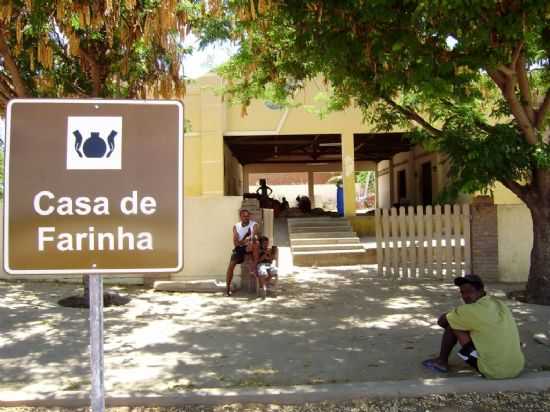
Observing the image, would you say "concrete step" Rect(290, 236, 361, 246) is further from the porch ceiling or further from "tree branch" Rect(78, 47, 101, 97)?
"tree branch" Rect(78, 47, 101, 97)

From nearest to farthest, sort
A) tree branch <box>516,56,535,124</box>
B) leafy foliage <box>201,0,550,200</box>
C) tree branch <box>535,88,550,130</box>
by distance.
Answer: leafy foliage <box>201,0,550,200</box> < tree branch <box>516,56,535,124</box> < tree branch <box>535,88,550,130</box>

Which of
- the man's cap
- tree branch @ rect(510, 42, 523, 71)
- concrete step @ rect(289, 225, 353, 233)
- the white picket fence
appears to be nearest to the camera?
the man's cap

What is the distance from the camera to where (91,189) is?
2.16 m

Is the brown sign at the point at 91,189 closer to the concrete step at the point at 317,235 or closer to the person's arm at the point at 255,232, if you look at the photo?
the person's arm at the point at 255,232

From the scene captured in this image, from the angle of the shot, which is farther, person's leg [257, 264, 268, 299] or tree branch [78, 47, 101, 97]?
person's leg [257, 264, 268, 299]

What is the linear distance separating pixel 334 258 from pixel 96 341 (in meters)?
11.1

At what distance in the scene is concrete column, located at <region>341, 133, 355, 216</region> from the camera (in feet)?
55.7

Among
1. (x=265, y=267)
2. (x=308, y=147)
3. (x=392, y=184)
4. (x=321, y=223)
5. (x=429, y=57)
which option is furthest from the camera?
(x=392, y=184)

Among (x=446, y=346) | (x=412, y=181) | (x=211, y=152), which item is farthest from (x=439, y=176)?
(x=446, y=346)

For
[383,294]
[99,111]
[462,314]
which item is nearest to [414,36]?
[462,314]

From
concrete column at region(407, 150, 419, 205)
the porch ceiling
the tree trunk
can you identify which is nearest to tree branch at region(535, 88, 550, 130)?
the tree trunk

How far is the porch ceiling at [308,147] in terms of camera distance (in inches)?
753

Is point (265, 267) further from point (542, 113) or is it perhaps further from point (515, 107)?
point (542, 113)

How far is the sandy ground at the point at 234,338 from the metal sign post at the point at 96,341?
2.40 meters
